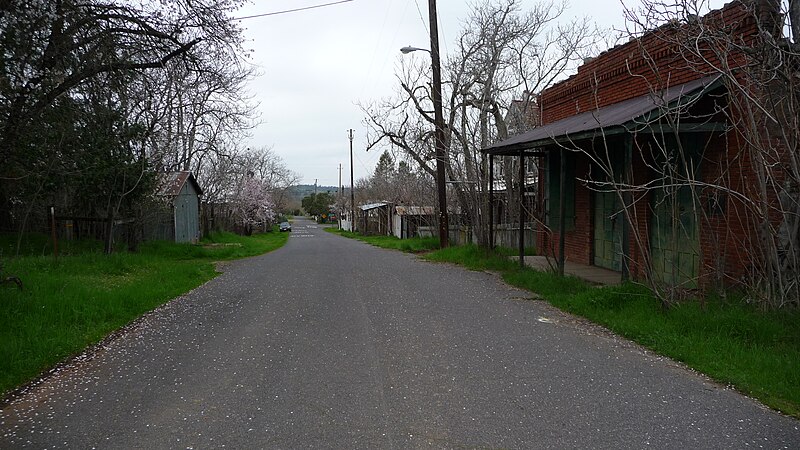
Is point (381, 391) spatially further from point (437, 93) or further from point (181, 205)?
point (181, 205)

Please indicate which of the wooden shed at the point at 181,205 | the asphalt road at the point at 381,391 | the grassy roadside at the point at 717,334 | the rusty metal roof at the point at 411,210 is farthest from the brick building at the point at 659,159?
the rusty metal roof at the point at 411,210

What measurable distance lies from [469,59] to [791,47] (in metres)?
14.5

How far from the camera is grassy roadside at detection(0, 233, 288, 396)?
6410mm

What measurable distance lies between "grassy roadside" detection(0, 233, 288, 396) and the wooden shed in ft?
25.8

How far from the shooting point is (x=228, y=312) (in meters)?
9.38

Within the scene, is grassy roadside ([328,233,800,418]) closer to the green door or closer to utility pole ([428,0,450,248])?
the green door

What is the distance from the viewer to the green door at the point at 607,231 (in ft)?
40.8

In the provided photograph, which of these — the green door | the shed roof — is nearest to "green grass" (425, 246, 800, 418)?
the green door

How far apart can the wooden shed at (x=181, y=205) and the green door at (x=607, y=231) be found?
14.5 metres

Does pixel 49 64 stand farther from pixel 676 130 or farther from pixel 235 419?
pixel 676 130

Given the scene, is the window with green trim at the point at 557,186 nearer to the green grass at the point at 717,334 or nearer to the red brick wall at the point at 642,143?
the red brick wall at the point at 642,143

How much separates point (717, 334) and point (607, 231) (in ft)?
21.3

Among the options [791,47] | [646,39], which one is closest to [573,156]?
[646,39]

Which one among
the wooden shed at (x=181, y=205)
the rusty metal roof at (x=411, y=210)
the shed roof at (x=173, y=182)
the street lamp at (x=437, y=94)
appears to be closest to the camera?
the street lamp at (x=437, y=94)
